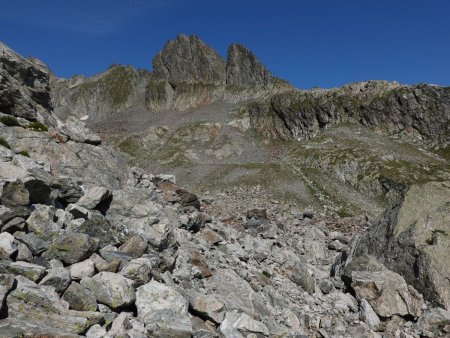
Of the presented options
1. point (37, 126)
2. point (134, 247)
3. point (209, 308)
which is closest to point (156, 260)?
point (134, 247)

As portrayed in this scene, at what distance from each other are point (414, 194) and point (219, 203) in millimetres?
32254

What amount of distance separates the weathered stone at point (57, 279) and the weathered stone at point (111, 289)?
0.68m

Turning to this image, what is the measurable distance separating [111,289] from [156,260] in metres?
3.39

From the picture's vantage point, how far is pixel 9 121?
22.0 meters

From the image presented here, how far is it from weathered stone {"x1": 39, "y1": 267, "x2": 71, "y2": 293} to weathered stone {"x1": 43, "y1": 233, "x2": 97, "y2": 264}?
1178 millimetres

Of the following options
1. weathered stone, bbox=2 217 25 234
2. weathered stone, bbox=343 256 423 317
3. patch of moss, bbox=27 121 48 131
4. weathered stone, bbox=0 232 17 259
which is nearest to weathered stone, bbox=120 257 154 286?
weathered stone, bbox=0 232 17 259

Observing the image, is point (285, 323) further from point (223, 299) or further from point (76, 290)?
point (76, 290)

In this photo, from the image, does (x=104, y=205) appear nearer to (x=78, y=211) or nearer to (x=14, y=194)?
(x=78, y=211)

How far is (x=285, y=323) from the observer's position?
661 inches

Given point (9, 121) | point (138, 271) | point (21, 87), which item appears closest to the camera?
point (138, 271)

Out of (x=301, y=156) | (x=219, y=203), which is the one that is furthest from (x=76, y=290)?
(x=301, y=156)

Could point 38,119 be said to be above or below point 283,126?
below

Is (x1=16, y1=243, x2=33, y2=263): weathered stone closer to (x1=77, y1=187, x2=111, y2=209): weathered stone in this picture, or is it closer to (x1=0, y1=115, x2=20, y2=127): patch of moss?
(x1=77, y1=187, x2=111, y2=209): weathered stone

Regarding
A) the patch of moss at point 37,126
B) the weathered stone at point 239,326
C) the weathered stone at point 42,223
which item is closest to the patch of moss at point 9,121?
the patch of moss at point 37,126
